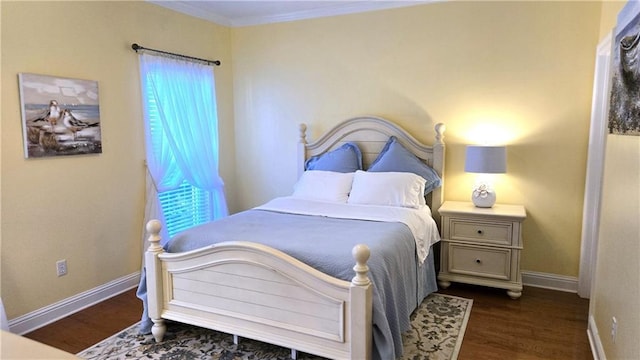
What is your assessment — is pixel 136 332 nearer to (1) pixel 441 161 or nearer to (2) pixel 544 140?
(1) pixel 441 161

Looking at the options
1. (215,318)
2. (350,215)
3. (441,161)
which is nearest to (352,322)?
(215,318)

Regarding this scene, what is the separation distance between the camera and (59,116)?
10.2 ft

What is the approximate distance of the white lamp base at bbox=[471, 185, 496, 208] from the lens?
3.63 metres

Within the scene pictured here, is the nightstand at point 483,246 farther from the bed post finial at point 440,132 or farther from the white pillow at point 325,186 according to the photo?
the white pillow at point 325,186

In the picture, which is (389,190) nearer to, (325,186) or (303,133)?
(325,186)

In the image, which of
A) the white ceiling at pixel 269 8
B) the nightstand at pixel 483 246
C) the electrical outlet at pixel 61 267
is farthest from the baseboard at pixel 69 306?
the nightstand at pixel 483 246

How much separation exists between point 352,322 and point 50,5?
10.0ft

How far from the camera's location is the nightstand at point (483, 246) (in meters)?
3.42

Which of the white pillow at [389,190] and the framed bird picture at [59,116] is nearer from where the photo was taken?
the framed bird picture at [59,116]

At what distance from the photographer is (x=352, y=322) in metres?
2.19

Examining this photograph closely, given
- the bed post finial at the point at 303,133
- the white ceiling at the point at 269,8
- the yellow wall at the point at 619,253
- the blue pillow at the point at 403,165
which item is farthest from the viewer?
the bed post finial at the point at 303,133

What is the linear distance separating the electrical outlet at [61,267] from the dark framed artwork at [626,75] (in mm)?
3763

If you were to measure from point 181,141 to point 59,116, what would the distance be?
1172 mm

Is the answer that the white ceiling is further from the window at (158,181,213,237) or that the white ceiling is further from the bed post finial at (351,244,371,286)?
the bed post finial at (351,244,371,286)
